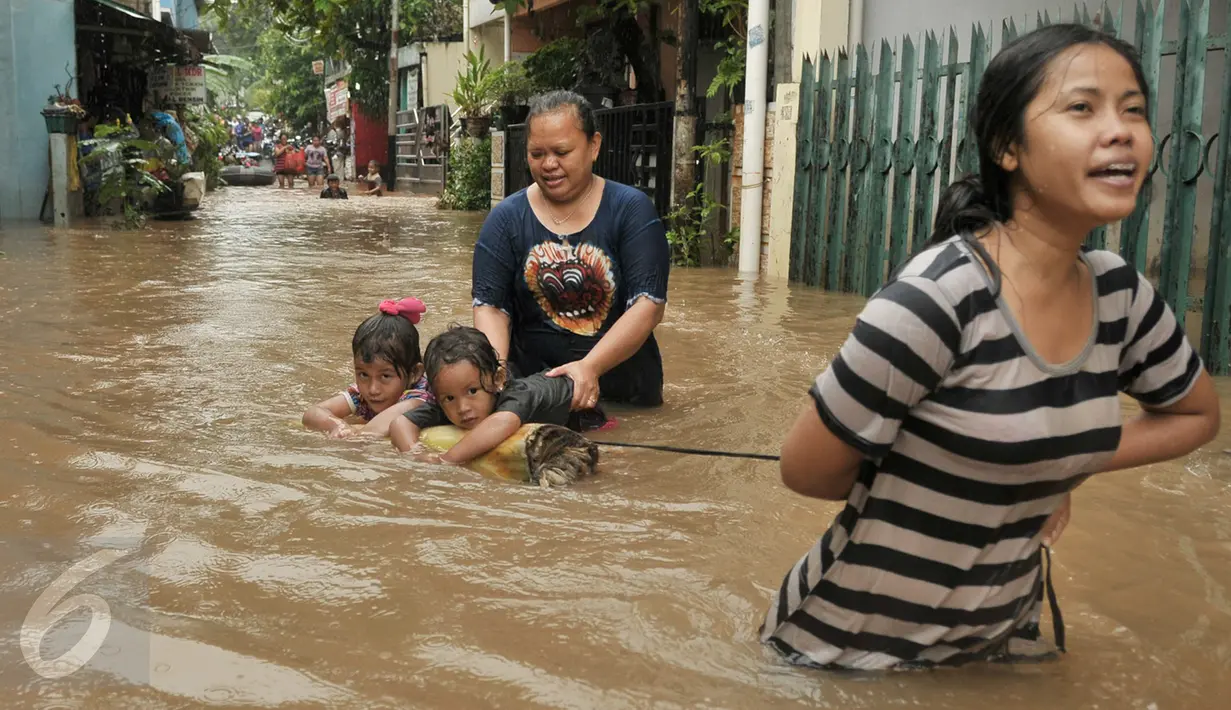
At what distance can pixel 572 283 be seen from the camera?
16.5 feet

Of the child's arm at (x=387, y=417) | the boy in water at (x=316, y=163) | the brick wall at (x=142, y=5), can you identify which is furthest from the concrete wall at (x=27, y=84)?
the boy in water at (x=316, y=163)

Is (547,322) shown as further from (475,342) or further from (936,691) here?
(936,691)

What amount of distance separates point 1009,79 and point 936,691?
113 centimetres

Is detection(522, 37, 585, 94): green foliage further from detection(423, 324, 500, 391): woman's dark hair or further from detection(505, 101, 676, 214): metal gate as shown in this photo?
detection(423, 324, 500, 391): woman's dark hair

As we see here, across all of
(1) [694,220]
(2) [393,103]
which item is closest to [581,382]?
(1) [694,220]

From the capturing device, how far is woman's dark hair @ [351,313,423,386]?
4758mm

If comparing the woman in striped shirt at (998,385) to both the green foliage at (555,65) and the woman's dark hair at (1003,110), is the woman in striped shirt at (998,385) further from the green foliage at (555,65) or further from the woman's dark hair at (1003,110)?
the green foliage at (555,65)

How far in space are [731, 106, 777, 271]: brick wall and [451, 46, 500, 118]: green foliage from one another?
32.4 ft

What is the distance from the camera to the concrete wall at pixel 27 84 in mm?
16672

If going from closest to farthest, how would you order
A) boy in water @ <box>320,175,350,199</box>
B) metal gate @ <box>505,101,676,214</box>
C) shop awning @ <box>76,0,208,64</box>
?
metal gate @ <box>505,101,676,214</box> < shop awning @ <box>76,0,208,64</box> < boy in water @ <box>320,175,350,199</box>

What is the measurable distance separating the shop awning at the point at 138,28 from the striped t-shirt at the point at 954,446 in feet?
60.2

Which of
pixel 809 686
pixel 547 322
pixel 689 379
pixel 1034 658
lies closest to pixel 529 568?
pixel 809 686

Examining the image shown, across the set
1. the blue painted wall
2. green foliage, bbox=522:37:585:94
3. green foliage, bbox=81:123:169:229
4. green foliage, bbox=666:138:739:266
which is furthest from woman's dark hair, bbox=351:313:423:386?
the blue painted wall

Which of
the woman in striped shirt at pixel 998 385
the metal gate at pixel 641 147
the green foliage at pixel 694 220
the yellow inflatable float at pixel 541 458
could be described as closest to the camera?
the woman in striped shirt at pixel 998 385
